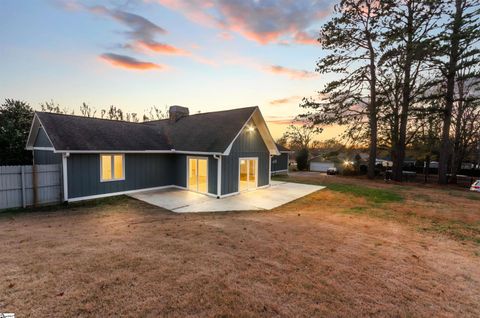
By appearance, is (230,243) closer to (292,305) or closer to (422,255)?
(292,305)

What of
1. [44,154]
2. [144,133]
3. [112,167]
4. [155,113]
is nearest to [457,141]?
[144,133]

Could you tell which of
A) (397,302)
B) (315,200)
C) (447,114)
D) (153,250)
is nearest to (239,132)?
(315,200)

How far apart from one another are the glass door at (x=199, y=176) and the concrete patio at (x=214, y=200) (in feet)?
1.40

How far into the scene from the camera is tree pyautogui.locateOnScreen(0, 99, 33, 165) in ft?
39.2

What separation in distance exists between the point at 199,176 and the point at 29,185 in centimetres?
743

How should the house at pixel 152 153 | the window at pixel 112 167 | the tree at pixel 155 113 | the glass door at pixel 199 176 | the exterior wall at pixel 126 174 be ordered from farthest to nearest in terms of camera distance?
the tree at pixel 155 113
the glass door at pixel 199 176
the window at pixel 112 167
the house at pixel 152 153
the exterior wall at pixel 126 174

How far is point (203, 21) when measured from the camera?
12.5m

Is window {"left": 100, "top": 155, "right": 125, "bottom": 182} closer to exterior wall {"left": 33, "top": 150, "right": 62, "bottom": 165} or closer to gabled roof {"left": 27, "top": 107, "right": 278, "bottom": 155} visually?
gabled roof {"left": 27, "top": 107, "right": 278, "bottom": 155}

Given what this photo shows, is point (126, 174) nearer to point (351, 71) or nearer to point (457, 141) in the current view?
point (351, 71)

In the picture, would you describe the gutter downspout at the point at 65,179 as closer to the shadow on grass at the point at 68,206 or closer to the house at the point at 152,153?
the house at the point at 152,153

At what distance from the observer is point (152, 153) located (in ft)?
41.6

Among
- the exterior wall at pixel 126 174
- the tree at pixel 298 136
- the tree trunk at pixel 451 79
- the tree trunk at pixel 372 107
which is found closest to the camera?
the exterior wall at pixel 126 174

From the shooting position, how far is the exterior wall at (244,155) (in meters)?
11.6

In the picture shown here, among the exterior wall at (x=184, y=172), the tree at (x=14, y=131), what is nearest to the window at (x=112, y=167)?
the exterior wall at (x=184, y=172)
